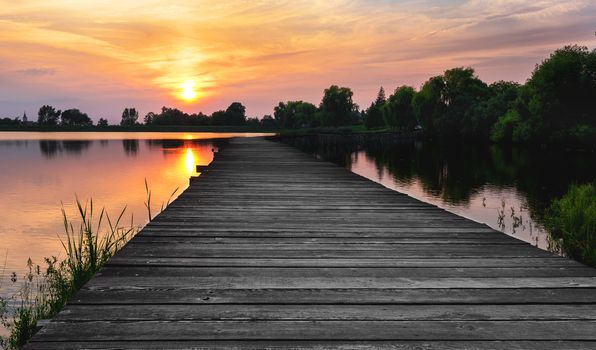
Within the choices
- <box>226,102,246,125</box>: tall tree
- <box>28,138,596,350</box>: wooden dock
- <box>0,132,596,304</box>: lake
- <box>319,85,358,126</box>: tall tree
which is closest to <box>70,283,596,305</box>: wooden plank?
<box>28,138,596,350</box>: wooden dock

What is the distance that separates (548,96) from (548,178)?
81.7 ft

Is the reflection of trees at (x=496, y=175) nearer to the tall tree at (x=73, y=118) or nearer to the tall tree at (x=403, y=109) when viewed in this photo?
the tall tree at (x=403, y=109)

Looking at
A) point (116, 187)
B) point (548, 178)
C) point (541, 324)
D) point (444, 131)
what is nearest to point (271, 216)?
point (541, 324)

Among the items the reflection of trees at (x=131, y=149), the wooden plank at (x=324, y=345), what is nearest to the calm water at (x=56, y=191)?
the reflection of trees at (x=131, y=149)

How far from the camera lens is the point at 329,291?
145 inches

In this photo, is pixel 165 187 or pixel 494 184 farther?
pixel 165 187

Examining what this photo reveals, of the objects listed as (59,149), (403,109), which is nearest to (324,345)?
(59,149)

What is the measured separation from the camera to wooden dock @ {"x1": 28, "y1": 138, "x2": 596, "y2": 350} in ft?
9.52

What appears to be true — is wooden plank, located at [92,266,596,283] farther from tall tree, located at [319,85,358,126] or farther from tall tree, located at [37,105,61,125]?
tall tree, located at [37,105,61,125]

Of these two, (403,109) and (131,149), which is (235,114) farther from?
(131,149)

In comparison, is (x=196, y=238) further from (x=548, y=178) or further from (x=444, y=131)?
(x=444, y=131)

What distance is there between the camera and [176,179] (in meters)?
27.6

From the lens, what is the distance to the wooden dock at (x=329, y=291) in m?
2.90

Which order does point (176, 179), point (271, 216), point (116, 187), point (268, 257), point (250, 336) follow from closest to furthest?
point (250, 336) → point (268, 257) → point (271, 216) → point (116, 187) → point (176, 179)
